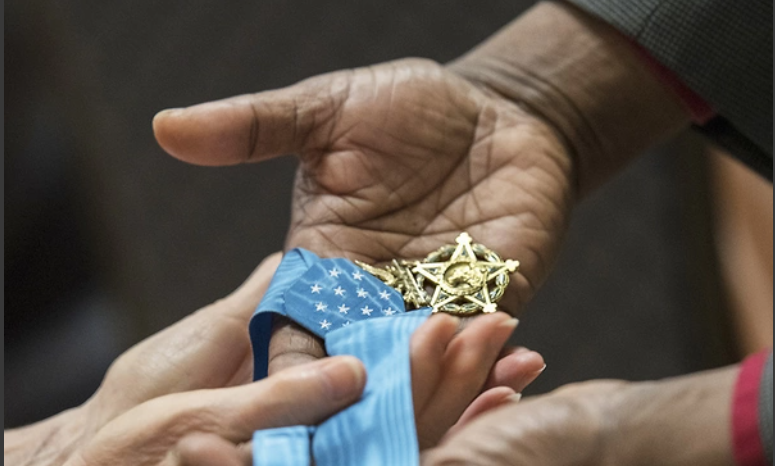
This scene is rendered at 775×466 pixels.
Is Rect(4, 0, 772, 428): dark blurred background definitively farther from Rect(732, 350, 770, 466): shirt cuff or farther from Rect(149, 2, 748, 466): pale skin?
Rect(732, 350, 770, 466): shirt cuff

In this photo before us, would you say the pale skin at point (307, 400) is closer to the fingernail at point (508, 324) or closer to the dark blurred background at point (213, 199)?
the fingernail at point (508, 324)

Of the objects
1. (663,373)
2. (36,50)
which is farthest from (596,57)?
(36,50)

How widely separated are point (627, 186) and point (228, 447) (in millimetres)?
1000

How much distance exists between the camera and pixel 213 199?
4.38ft

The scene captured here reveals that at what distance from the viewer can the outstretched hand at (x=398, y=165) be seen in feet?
2.16

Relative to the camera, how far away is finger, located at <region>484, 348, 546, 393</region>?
555 mm

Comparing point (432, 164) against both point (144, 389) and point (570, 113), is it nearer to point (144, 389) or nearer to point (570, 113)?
point (570, 113)

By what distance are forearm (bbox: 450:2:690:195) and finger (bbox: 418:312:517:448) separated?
318 millimetres

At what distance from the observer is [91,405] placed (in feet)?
2.42

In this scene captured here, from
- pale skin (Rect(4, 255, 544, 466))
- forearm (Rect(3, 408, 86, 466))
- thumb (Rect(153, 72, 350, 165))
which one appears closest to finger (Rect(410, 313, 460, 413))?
pale skin (Rect(4, 255, 544, 466))

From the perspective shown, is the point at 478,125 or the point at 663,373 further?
the point at 663,373

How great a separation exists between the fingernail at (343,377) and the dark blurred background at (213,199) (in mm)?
825

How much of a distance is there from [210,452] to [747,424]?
0.86 ft

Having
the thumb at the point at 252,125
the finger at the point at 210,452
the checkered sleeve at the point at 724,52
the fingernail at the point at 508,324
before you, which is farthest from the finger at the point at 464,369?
the checkered sleeve at the point at 724,52
